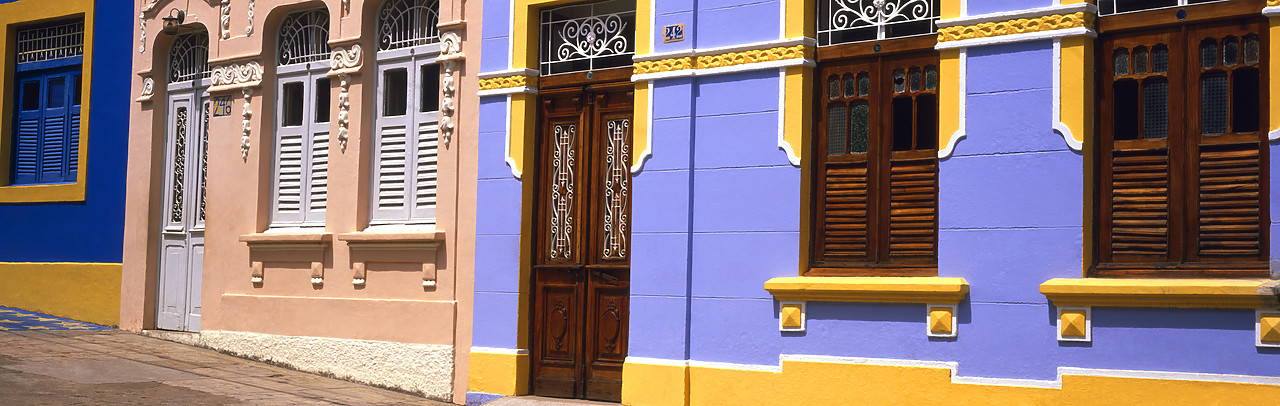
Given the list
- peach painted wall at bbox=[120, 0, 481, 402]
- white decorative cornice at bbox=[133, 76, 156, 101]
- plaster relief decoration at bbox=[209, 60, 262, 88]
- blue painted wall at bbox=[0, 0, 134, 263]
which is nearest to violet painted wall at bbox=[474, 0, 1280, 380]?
peach painted wall at bbox=[120, 0, 481, 402]

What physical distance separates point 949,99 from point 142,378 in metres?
7.09

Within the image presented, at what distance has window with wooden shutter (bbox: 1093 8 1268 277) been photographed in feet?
23.6

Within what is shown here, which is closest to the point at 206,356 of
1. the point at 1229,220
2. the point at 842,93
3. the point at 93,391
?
the point at 93,391

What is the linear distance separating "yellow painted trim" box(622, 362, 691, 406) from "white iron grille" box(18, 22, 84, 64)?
831 centimetres

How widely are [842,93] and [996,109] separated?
119cm

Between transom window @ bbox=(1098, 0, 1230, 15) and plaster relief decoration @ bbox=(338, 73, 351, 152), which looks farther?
plaster relief decoration @ bbox=(338, 73, 351, 152)

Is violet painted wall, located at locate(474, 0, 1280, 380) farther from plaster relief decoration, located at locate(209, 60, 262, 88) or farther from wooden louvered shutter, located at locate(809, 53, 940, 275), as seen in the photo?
plaster relief decoration, located at locate(209, 60, 262, 88)

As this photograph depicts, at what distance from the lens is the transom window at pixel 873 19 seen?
333 inches

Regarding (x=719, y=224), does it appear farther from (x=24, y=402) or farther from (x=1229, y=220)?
(x=24, y=402)

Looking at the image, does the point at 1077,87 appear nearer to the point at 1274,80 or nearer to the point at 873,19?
the point at 1274,80

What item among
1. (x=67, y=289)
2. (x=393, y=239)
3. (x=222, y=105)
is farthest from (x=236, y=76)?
(x=67, y=289)

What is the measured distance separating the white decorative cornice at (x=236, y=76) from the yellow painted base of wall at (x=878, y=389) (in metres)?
5.34

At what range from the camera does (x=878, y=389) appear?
827 cm

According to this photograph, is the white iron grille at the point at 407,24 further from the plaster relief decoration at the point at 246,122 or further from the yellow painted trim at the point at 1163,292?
the yellow painted trim at the point at 1163,292
